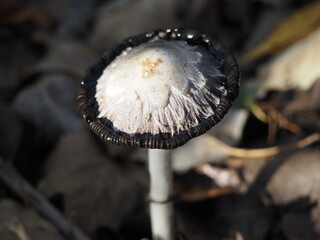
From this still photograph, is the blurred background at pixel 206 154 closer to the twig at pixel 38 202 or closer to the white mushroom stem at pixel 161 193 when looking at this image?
the twig at pixel 38 202

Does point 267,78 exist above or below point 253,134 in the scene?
above

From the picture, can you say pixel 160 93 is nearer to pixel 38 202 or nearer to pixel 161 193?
pixel 161 193

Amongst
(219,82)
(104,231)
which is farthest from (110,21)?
(219,82)

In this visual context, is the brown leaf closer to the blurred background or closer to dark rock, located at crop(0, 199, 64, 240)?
the blurred background

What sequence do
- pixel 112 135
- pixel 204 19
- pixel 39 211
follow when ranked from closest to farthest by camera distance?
pixel 112 135, pixel 39 211, pixel 204 19

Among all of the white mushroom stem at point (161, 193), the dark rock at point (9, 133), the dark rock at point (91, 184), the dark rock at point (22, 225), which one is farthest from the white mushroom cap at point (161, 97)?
the dark rock at point (9, 133)

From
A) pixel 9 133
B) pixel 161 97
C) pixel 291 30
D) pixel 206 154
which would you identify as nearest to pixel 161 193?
pixel 161 97

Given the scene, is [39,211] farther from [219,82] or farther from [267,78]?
[267,78]

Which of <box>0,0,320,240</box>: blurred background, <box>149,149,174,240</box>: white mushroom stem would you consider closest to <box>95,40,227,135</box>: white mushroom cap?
<box>149,149,174,240</box>: white mushroom stem
